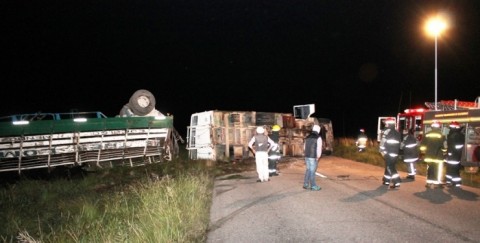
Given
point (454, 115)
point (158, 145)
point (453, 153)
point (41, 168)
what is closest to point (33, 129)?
point (41, 168)

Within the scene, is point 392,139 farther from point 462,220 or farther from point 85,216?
point 85,216

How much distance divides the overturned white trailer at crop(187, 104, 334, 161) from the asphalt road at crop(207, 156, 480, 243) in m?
6.41

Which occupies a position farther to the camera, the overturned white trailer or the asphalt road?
the overturned white trailer

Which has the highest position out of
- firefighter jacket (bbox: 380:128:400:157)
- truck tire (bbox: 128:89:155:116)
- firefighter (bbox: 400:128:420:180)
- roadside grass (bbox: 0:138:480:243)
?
truck tire (bbox: 128:89:155:116)

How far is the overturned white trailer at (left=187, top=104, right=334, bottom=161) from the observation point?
1860 centimetres

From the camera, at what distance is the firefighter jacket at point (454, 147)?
1092 centimetres

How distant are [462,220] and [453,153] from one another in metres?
4.14

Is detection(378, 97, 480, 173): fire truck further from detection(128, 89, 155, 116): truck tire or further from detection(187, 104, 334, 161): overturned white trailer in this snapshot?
detection(128, 89, 155, 116): truck tire

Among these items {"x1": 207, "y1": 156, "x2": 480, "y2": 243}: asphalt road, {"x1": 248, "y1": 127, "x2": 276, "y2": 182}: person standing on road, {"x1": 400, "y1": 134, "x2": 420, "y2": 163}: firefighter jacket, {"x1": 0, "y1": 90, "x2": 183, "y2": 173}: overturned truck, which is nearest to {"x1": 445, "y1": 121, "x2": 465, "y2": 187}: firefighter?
{"x1": 207, "y1": 156, "x2": 480, "y2": 243}: asphalt road

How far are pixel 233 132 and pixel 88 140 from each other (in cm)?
608

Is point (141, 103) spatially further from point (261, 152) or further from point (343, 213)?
point (343, 213)

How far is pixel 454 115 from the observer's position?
1581cm

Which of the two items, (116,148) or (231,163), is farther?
(231,163)

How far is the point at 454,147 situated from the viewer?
36.1ft
